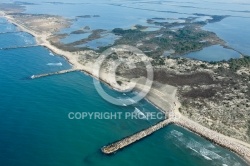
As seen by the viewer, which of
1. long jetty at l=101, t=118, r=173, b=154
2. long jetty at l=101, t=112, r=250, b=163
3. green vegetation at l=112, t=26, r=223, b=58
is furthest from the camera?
green vegetation at l=112, t=26, r=223, b=58

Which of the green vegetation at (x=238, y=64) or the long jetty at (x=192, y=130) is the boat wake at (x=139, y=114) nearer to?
the long jetty at (x=192, y=130)

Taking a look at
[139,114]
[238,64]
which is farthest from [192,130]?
[238,64]

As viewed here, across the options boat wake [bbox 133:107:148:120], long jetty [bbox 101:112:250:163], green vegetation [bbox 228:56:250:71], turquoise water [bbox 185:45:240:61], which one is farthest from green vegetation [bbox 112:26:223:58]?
long jetty [bbox 101:112:250:163]

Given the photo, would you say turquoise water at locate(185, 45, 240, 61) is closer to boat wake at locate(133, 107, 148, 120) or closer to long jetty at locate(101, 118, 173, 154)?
boat wake at locate(133, 107, 148, 120)

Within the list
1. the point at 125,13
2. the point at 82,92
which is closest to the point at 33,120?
the point at 82,92

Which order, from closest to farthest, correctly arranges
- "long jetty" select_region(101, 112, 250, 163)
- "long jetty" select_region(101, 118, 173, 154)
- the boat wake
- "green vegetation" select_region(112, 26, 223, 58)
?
"long jetty" select_region(101, 118, 173, 154), "long jetty" select_region(101, 112, 250, 163), the boat wake, "green vegetation" select_region(112, 26, 223, 58)

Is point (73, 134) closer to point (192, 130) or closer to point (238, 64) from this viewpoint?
point (192, 130)

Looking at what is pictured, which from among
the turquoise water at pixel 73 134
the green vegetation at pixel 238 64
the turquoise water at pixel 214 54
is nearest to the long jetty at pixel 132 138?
the turquoise water at pixel 73 134
